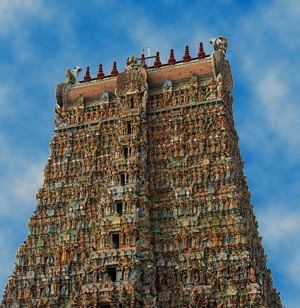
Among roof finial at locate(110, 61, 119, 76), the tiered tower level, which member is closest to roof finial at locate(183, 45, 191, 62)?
the tiered tower level

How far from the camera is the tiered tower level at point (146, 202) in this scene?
44.2 meters

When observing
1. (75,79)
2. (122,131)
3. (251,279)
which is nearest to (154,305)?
(251,279)

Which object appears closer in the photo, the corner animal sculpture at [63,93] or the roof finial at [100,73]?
the corner animal sculpture at [63,93]

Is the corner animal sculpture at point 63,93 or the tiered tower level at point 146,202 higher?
the corner animal sculpture at point 63,93

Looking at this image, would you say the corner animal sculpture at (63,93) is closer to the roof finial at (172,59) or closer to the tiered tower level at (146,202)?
the tiered tower level at (146,202)

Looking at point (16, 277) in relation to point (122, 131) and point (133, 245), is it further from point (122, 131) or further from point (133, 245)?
point (122, 131)

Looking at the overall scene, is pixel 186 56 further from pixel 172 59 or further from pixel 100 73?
pixel 100 73

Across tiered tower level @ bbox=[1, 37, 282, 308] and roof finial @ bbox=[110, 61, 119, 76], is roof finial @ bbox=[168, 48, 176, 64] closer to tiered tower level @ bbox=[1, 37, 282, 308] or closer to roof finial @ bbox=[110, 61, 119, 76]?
tiered tower level @ bbox=[1, 37, 282, 308]

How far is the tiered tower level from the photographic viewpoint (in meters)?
44.2

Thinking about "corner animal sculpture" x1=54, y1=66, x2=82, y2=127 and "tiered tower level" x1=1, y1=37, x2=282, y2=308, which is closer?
"tiered tower level" x1=1, y1=37, x2=282, y2=308

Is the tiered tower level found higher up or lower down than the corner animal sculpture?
lower down

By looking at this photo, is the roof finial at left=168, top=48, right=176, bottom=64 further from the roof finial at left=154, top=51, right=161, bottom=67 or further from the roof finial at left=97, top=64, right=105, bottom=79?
the roof finial at left=97, top=64, right=105, bottom=79

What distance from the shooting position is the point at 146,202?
4769cm

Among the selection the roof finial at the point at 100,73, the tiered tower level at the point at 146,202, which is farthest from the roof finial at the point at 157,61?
the roof finial at the point at 100,73
